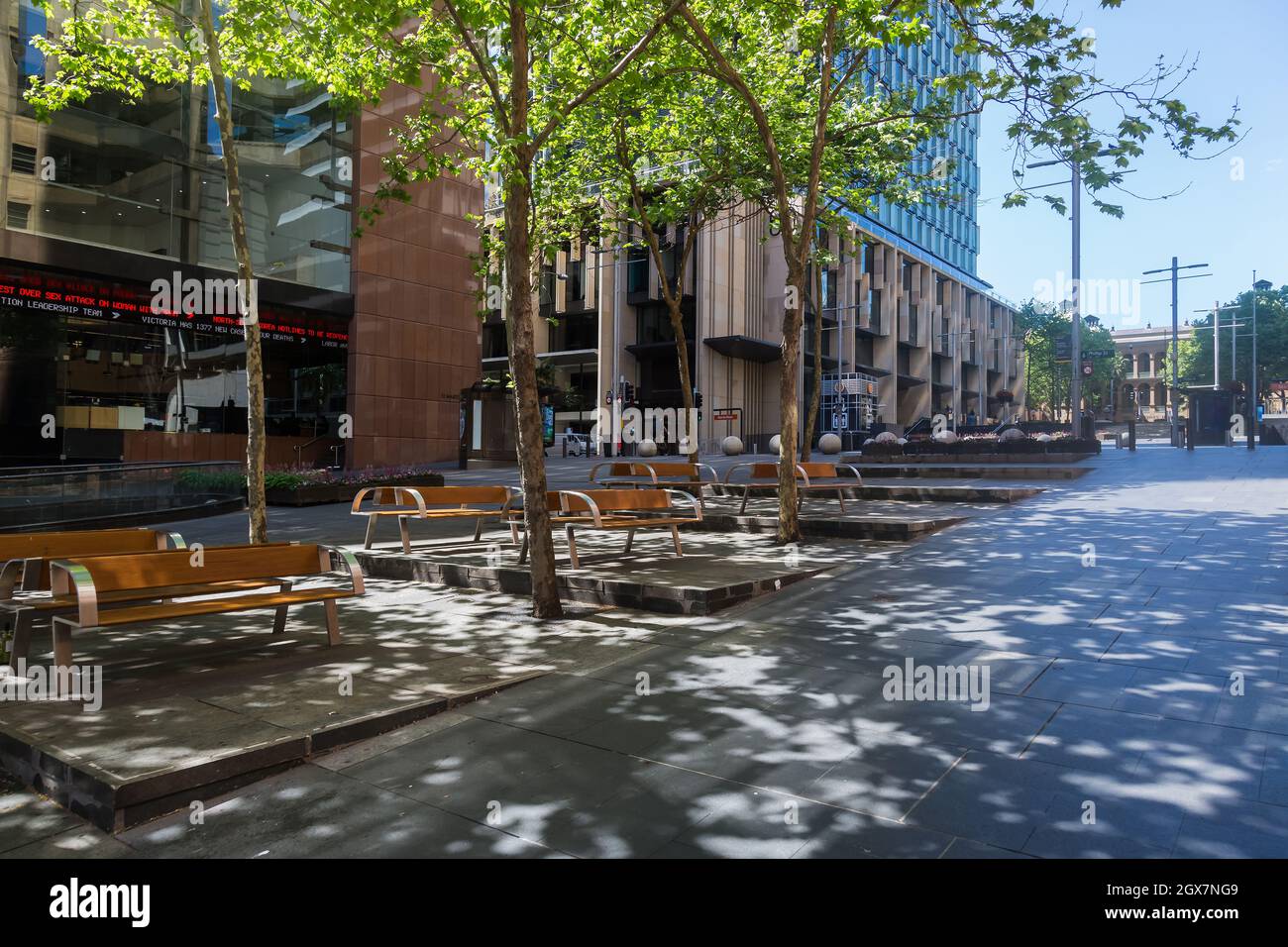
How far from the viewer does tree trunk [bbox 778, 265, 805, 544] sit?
10977mm

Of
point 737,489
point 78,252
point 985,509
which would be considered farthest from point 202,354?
point 985,509

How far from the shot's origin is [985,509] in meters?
14.0

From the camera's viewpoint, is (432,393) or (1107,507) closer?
(1107,507)

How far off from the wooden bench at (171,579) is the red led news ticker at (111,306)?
19.4m

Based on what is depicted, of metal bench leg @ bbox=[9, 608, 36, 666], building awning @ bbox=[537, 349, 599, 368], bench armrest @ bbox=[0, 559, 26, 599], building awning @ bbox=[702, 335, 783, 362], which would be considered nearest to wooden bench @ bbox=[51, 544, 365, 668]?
metal bench leg @ bbox=[9, 608, 36, 666]

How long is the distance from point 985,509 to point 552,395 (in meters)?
26.8

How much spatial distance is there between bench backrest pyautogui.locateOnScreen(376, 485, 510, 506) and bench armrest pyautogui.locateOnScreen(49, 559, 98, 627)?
5.72 metres

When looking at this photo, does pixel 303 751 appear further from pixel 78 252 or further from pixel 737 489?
pixel 78 252

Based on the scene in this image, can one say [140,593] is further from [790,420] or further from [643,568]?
[790,420]

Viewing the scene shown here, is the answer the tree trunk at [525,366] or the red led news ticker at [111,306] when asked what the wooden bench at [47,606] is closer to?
the tree trunk at [525,366]

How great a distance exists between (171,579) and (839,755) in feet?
14.0

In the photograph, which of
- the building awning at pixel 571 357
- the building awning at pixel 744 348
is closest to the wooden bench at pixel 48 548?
the building awning at pixel 744 348

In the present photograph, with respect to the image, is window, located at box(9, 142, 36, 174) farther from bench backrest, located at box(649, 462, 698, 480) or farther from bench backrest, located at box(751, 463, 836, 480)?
bench backrest, located at box(751, 463, 836, 480)

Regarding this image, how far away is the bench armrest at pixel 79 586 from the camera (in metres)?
5.02
